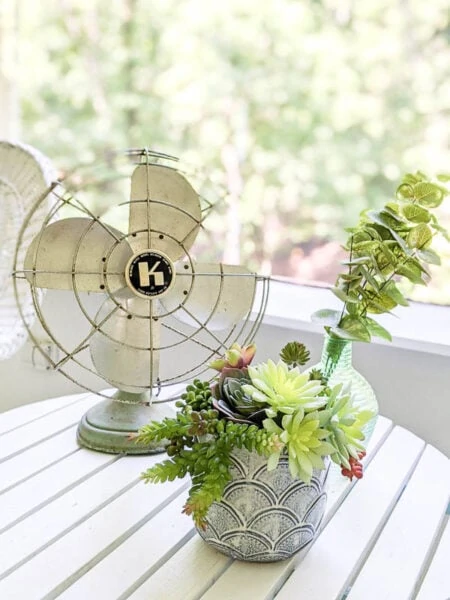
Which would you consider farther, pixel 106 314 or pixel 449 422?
pixel 449 422

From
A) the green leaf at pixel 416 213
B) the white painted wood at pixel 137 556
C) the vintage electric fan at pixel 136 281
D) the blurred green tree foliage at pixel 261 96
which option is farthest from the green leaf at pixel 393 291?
the blurred green tree foliage at pixel 261 96

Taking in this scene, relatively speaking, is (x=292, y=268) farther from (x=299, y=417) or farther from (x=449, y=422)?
(x=299, y=417)

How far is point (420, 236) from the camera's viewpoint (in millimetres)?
1089

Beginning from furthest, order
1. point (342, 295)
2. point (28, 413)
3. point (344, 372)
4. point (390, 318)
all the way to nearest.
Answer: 1. point (390, 318)
2. point (28, 413)
3. point (344, 372)
4. point (342, 295)

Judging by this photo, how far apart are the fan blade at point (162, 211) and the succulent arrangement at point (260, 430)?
1.00 feet

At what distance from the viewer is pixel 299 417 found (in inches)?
33.6

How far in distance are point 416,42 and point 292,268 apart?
81cm

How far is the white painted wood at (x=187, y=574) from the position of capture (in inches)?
33.4

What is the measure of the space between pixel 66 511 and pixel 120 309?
0.32 metres

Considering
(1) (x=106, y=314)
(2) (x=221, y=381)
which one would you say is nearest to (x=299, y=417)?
(2) (x=221, y=381)

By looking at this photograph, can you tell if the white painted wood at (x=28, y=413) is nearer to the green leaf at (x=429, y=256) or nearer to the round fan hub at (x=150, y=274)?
the round fan hub at (x=150, y=274)

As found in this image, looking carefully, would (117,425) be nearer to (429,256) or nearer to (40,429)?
(40,429)

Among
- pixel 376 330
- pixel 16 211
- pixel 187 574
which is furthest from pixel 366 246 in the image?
pixel 16 211

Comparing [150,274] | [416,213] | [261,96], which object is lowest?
[150,274]
